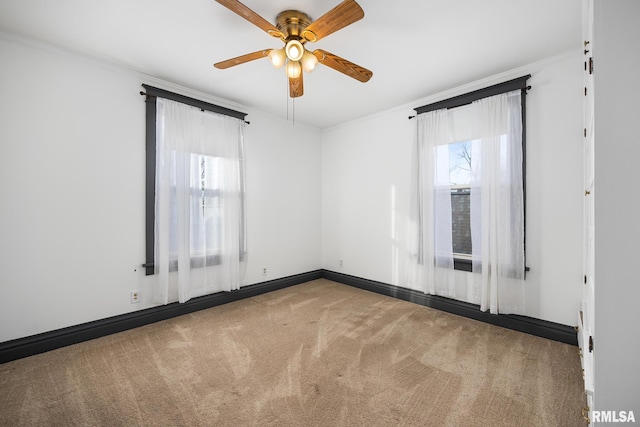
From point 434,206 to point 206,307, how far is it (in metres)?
3.14

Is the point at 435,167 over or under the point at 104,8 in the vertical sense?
under

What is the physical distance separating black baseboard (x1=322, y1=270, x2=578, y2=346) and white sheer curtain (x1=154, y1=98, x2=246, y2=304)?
199 cm

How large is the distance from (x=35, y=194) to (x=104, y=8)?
165 cm

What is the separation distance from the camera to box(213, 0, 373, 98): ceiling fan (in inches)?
66.2

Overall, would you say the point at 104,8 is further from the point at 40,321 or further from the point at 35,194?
the point at 40,321

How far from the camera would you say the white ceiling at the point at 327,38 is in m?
1.92

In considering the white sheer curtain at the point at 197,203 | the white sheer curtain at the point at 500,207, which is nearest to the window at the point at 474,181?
the white sheer curtain at the point at 500,207

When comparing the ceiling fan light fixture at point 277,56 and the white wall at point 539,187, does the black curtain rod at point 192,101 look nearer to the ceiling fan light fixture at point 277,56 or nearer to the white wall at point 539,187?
the ceiling fan light fixture at point 277,56

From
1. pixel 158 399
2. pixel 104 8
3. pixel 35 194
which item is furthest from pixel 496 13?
pixel 35 194

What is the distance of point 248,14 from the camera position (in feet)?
5.47

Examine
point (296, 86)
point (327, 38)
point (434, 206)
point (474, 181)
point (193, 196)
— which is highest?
point (327, 38)

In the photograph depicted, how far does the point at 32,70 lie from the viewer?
232 centimetres

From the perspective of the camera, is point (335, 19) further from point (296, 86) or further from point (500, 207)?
point (500, 207)

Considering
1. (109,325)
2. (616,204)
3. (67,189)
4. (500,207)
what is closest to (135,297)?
(109,325)
